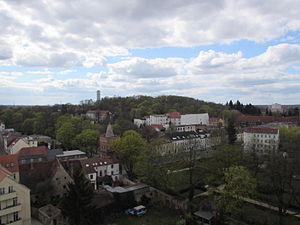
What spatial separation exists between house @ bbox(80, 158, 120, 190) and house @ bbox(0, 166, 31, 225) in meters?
9.33

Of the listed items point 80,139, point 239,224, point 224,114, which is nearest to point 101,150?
point 80,139

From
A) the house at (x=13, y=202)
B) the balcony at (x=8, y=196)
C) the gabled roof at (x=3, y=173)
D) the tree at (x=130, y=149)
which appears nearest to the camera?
the balcony at (x=8, y=196)

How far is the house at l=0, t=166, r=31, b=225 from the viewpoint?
20188mm

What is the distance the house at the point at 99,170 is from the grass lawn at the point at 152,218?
7748mm

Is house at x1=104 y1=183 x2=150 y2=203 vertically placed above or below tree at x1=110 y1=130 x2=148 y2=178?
below

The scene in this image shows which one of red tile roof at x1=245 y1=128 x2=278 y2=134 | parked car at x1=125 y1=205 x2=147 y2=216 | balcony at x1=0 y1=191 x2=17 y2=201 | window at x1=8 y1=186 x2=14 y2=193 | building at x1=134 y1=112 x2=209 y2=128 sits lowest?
parked car at x1=125 y1=205 x2=147 y2=216

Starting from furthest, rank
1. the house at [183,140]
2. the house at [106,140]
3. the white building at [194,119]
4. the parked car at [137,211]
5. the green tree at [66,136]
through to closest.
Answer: the white building at [194,119] → the green tree at [66,136] → the house at [183,140] → the house at [106,140] → the parked car at [137,211]

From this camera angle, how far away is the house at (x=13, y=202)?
66.2 feet

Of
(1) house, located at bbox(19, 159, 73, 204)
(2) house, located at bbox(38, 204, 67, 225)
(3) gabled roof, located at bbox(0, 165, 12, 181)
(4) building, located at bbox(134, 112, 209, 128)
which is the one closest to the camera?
(3) gabled roof, located at bbox(0, 165, 12, 181)

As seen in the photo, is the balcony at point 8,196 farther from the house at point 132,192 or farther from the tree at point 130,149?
the tree at point 130,149

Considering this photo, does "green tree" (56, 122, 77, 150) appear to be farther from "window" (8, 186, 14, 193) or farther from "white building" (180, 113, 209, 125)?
"white building" (180, 113, 209, 125)

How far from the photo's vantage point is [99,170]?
3391 centimetres

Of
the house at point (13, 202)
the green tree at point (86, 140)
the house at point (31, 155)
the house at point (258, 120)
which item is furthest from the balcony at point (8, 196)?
the house at point (258, 120)

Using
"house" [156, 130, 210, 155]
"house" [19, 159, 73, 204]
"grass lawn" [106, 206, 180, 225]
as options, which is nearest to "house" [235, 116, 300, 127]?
"house" [156, 130, 210, 155]
